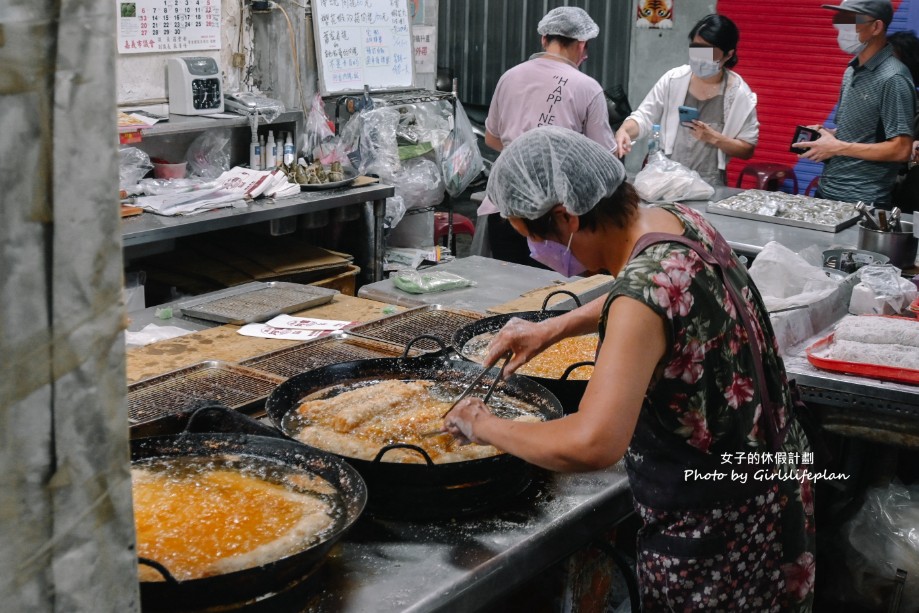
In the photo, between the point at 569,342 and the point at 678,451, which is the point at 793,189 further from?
the point at 678,451

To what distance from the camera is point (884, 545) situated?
3.37 m

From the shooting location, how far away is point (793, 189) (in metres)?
7.97

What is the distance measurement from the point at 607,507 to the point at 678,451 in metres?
0.26

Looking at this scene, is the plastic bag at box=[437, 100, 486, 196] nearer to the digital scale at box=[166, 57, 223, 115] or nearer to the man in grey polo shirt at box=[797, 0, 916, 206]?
the digital scale at box=[166, 57, 223, 115]

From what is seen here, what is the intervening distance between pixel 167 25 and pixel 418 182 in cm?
193

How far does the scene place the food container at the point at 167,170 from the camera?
5484 millimetres

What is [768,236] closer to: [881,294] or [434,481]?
[881,294]

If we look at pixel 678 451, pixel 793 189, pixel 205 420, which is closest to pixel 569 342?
pixel 678 451

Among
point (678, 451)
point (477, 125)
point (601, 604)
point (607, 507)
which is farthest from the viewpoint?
point (477, 125)

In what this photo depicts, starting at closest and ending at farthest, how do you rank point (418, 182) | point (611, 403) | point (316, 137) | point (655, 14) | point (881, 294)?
point (611, 403)
point (881, 294)
point (316, 137)
point (418, 182)
point (655, 14)

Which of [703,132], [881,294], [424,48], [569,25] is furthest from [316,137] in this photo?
[881,294]

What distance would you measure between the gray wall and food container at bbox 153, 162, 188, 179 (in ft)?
16.6

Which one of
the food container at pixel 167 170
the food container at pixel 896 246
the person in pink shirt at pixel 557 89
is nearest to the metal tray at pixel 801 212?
the food container at pixel 896 246

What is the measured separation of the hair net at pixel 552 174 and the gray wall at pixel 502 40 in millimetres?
7541
